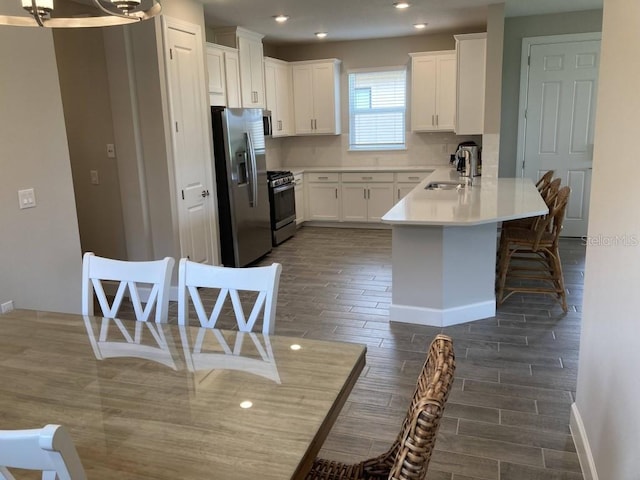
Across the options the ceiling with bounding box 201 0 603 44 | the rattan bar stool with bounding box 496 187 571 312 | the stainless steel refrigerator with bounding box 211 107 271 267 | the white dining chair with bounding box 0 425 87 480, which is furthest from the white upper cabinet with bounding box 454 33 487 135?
the white dining chair with bounding box 0 425 87 480

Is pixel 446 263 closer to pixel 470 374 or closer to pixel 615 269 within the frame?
pixel 470 374

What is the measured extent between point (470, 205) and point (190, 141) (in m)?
2.46

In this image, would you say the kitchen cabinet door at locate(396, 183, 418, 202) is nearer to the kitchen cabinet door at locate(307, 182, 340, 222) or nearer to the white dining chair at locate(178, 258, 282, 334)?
the kitchen cabinet door at locate(307, 182, 340, 222)

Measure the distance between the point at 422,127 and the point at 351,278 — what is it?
290 cm

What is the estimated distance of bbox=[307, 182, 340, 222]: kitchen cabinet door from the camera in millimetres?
7230

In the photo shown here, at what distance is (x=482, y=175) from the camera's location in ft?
18.3

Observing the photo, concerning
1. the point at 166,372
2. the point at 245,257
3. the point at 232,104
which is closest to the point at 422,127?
the point at 232,104

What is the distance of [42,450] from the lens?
2.72 ft

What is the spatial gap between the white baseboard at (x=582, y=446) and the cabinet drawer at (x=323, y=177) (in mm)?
5147

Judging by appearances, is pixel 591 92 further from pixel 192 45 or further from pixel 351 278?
pixel 192 45

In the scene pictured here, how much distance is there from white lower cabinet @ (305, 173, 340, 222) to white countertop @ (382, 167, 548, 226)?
2.31 m

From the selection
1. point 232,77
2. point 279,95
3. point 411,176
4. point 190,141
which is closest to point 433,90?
point 411,176

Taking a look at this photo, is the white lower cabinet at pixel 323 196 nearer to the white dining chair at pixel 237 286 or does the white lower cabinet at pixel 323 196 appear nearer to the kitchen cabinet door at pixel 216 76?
the kitchen cabinet door at pixel 216 76

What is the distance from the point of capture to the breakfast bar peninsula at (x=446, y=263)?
358 cm
